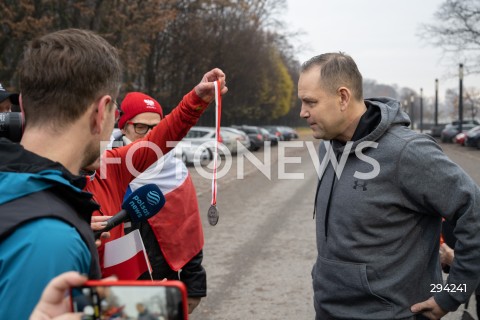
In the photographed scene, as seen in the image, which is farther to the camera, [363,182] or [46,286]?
[363,182]

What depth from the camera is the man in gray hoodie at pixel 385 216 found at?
2428 mm

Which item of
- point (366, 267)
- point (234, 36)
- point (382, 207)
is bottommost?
point (366, 267)

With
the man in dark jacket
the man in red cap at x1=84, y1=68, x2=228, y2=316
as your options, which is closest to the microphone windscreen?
the man in red cap at x1=84, y1=68, x2=228, y2=316

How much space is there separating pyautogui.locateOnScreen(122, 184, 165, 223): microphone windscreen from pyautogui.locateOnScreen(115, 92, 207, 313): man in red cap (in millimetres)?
952

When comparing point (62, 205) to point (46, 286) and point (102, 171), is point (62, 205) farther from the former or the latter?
point (102, 171)

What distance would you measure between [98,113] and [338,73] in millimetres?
1544

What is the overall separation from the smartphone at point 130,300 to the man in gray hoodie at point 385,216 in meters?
1.56

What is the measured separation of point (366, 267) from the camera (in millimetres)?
2533

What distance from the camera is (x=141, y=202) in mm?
2311

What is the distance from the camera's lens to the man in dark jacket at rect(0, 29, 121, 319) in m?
1.21

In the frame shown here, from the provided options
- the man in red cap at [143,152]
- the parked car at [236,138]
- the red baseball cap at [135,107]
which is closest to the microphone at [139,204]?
the man in red cap at [143,152]

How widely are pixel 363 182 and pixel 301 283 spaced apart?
12.8 ft

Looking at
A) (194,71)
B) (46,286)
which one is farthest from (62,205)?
(194,71)

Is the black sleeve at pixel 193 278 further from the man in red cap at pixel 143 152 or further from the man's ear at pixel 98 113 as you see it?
the man's ear at pixel 98 113
